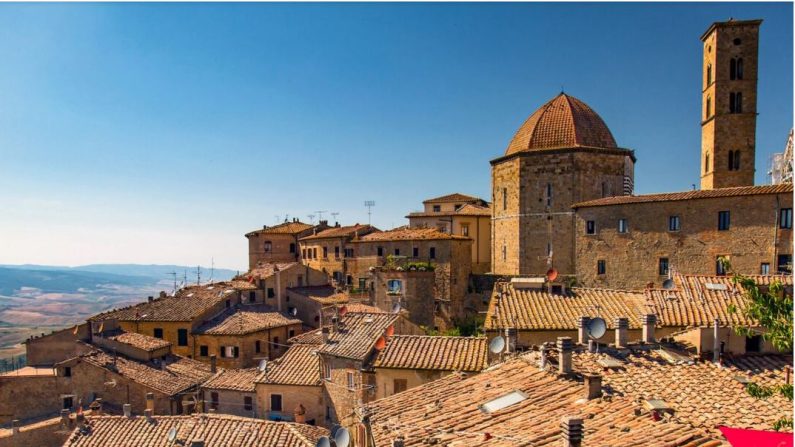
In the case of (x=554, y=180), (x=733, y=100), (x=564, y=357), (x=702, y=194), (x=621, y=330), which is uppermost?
(x=733, y=100)

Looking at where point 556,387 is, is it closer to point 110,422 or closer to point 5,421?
point 110,422

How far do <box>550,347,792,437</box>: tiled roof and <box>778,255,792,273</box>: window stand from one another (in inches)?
591

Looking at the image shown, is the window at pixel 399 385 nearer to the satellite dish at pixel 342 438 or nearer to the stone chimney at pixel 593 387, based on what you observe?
the satellite dish at pixel 342 438

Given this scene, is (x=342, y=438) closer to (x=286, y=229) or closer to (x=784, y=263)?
(x=784, y=263)

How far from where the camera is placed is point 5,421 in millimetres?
27438

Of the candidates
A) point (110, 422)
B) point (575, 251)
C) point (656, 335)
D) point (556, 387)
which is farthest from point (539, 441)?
point (575, 251)

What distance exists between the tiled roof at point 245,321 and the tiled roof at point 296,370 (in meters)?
9.09

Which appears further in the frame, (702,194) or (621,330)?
(702,194)

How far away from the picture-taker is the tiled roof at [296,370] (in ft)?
82.7

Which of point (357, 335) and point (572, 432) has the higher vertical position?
point (572, 432)

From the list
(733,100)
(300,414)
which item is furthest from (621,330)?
(733,100)

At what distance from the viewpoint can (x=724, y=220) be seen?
28.0m

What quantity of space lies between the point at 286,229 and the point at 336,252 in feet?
44.3

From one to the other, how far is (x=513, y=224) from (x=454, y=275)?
247 inches
